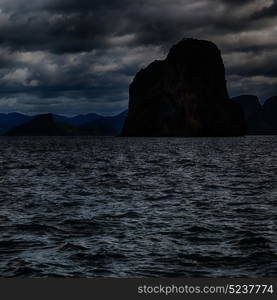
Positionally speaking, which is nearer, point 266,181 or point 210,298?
point 210,298

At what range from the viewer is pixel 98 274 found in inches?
512

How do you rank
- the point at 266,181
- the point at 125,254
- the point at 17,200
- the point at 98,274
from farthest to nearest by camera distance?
the point at 266,181, the point at 17,200, the point at 125,254, the point at 98,274

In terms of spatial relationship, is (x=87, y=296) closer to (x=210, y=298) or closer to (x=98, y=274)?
(x=210, y=298)

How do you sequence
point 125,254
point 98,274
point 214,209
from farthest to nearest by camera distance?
point 214,209
point 125,254
point 98,274

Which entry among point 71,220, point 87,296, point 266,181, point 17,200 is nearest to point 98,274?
point 87,296

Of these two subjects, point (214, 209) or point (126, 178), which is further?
point (126, 178)

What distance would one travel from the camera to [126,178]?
130 feet

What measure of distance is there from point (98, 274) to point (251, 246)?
18.3 ft

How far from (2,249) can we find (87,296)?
287 inches

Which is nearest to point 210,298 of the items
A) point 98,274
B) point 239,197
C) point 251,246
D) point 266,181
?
point 98,274

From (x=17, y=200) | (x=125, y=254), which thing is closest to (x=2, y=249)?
(x=125, y=254)

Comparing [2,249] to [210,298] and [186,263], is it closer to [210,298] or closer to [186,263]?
[186,263]

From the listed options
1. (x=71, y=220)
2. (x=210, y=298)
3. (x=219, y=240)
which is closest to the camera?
(x=210, y=298)

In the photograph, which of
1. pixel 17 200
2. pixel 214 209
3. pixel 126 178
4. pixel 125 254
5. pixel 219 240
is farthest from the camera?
pixel 126 178
